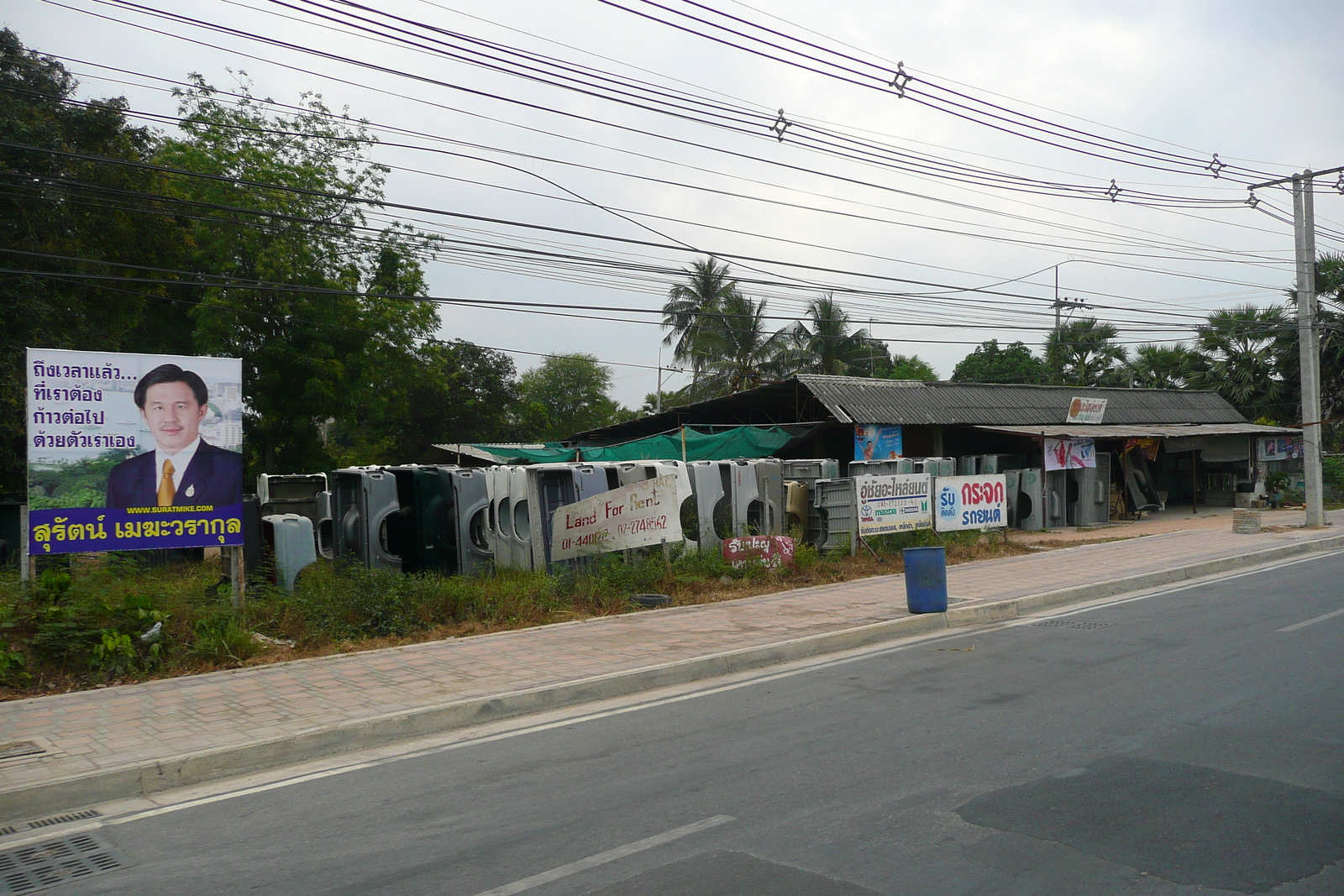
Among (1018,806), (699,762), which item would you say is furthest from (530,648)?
(1018,806)

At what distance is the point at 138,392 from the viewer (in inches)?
367

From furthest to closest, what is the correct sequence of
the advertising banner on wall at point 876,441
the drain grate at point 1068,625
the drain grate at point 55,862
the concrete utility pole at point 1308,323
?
the advertising banner on wall at point 876,441, the concrete utility pole at point 1308,323, the drain grate at point 1068,625, the drain grate at point 55,862

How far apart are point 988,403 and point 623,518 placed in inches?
749

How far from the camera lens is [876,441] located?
24.2 meters

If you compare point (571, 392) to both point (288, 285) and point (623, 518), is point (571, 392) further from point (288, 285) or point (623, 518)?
point (623, 518)

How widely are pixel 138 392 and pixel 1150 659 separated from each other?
10.1m

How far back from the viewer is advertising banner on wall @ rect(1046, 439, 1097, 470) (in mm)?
23359

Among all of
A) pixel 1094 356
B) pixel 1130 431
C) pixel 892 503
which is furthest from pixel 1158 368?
pixel 892 503

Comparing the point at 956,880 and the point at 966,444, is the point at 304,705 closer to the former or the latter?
the point at 956,880

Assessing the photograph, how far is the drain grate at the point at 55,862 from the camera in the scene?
4.35 m

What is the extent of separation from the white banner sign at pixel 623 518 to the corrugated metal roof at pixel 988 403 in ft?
37.3

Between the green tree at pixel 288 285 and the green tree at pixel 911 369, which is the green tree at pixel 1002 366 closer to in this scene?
the green tree at pixel 911 369

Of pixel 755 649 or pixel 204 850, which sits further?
pixel 755 649

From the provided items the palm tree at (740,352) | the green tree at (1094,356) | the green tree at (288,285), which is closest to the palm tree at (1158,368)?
the green tree at (1094,356)
